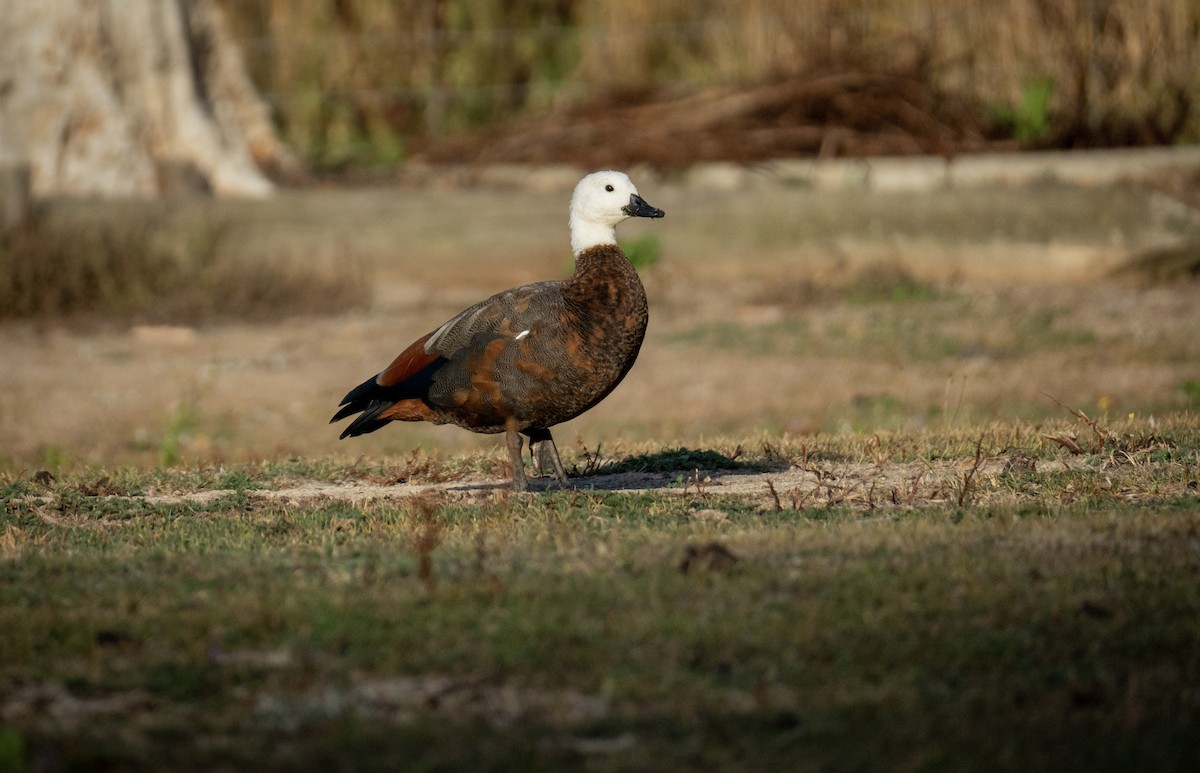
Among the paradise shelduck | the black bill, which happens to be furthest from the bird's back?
the black bill

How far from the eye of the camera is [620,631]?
5.01 meters

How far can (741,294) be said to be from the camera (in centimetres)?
1467

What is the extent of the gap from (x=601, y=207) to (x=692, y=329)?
6216 mm

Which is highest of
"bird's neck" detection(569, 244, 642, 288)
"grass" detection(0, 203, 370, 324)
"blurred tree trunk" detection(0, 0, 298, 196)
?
"blurred tree trunk" detection(0, 0, 298, 196)

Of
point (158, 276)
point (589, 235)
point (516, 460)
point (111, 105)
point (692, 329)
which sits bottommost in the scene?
point (516, 460)

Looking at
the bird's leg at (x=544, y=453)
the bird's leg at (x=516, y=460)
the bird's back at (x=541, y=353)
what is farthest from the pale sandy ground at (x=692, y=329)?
the bird's back at (x=541, y=353)

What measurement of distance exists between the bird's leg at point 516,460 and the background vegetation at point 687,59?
10.4m

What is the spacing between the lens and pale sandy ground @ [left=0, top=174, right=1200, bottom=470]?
11484 mm

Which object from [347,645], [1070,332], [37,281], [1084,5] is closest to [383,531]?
[347,645]

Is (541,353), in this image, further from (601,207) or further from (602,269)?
(601,207)

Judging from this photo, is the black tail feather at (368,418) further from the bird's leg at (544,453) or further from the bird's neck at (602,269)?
the bird's neck at (602,269)

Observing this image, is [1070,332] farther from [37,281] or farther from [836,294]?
[37,281]

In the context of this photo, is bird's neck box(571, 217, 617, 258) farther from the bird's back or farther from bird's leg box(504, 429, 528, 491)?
bird's leg box(504, 429, 528, 491)

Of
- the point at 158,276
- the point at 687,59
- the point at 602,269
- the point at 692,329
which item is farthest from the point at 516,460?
the point at 687,59
